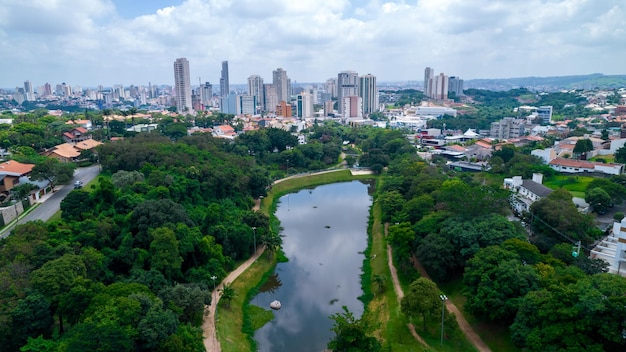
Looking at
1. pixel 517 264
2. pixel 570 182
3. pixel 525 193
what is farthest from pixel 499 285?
pixel 570 182

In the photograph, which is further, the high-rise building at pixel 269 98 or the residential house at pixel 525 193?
the high-rise building at pixel 269 98

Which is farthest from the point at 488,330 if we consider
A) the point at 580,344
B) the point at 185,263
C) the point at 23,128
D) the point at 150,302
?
the point at 23,128

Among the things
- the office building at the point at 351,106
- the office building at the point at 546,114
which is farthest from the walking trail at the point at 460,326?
the office building at the point at 351,106

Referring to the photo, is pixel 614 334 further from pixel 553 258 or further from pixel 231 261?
pixel 231 261

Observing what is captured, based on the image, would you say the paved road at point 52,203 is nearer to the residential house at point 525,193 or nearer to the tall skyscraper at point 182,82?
the residential house at point 525,193

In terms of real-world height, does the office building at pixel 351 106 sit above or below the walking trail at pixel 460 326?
→ above

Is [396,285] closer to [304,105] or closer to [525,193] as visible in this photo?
[525,193]
